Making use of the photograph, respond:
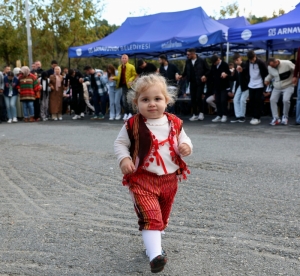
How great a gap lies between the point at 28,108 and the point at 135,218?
12.5 metres

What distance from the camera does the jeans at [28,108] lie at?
16172 mm

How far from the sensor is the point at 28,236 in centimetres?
405

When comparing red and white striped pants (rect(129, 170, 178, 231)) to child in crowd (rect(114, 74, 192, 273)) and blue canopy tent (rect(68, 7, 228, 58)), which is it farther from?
blue canopy tent (rect(68, 7, 228, 58))

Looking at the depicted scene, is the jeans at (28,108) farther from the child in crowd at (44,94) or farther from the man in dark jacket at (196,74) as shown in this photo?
the man in dark jacket at (196,74)

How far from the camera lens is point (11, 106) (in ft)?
53.0

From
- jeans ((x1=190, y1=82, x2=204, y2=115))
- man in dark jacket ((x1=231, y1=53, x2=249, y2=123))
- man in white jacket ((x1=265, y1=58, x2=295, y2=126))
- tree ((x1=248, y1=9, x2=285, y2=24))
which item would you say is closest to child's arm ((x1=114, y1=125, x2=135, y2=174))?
man in white jacket ((x1=265, y1=58, x2=295, y2=126))

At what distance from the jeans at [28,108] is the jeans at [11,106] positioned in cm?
34

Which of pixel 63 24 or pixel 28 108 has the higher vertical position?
pixel 63 24

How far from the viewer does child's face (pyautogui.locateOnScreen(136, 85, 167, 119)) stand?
10.8 feet

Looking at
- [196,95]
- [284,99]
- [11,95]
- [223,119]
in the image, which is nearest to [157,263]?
[284,99]

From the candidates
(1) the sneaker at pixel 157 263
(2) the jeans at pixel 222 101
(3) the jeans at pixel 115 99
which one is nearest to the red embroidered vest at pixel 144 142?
(1) the sneaker at pixel 157 263

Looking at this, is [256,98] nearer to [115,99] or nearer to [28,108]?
[115,99]

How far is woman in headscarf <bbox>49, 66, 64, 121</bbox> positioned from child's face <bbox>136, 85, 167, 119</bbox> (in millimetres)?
13453

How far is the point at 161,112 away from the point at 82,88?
13631mm
